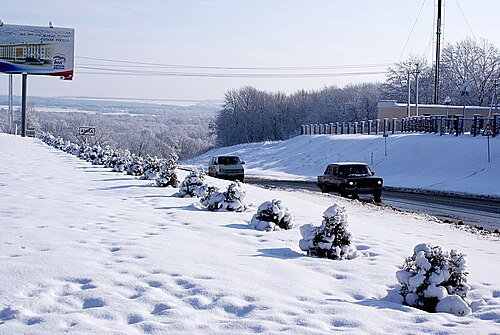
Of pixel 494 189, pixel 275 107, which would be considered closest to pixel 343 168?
pixel 494 189

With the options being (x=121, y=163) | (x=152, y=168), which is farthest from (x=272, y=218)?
(x=121, y=163)

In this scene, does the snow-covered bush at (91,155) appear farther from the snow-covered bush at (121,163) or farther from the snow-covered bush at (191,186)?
the snow-covered bush at (191,186)

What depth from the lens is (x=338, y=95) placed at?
126 m

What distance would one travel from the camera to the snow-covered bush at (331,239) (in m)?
9.91

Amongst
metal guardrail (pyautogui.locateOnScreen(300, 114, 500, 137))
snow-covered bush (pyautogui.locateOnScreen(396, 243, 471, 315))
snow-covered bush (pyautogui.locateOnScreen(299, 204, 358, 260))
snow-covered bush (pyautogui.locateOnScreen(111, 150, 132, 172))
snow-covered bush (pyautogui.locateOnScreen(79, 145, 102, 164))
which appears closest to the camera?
snow-covered bush (pyautogui.locateOnScreen(396, 243, 471, 315))

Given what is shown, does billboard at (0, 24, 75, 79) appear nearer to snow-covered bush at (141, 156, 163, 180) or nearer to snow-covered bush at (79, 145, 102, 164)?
snow-covered bush at (79, 145, 102, 164)

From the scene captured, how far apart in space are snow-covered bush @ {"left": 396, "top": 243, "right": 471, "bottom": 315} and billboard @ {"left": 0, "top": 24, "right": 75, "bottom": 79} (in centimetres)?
5380

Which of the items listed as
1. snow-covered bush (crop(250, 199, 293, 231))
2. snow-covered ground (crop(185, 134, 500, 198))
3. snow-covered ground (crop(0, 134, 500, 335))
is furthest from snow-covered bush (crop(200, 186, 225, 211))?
snow-covered ground (crop(185, 134, 500, 198))

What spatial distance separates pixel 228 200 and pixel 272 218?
8.60ft

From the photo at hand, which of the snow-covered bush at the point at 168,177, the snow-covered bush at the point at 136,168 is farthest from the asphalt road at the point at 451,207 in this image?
the snow-covered bush at the point at 136,168

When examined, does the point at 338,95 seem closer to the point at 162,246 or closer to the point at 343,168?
the point at 343,168

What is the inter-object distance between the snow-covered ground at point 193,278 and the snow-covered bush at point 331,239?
0.67ft

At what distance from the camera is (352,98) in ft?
391

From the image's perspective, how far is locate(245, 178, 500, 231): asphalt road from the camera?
21141 millimetres
